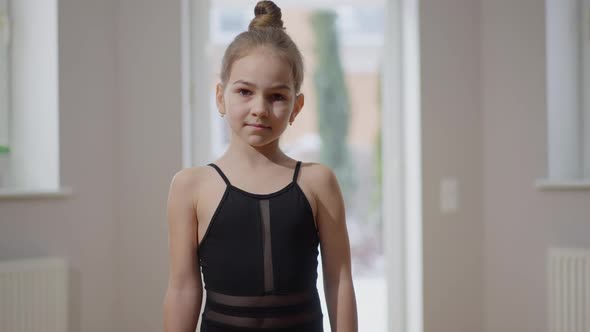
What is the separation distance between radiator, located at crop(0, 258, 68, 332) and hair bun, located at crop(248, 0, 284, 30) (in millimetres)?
1407

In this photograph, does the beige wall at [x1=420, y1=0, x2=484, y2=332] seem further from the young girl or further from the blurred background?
the young girl

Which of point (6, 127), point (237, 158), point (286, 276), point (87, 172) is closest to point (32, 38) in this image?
point (6, 127)

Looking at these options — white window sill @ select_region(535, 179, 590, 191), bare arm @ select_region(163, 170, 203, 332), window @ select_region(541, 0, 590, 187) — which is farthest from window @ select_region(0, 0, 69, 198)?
window @ select_region(541, 0, 590, 187)

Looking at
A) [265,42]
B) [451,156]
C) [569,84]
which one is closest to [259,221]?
[265,42]

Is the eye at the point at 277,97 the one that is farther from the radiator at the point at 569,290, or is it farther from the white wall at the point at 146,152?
the radiator at the point at 569,290

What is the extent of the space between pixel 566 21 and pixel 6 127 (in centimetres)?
242

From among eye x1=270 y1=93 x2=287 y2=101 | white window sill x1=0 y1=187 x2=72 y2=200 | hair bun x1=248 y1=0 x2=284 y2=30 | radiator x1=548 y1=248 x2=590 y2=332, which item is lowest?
radiator x1=548 y1=248 x2=590 y2=332

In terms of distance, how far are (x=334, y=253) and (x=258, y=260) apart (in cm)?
16

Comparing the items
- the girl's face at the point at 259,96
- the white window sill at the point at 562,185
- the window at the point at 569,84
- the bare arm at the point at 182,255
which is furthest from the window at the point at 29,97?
the window at the point at 569,84

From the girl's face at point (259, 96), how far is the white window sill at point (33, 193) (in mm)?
1350

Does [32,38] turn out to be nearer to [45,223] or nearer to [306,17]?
[45,223]

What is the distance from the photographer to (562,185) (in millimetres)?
2268

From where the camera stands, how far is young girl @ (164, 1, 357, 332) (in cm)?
107

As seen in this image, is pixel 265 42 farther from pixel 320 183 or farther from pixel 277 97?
pixel 320 183
